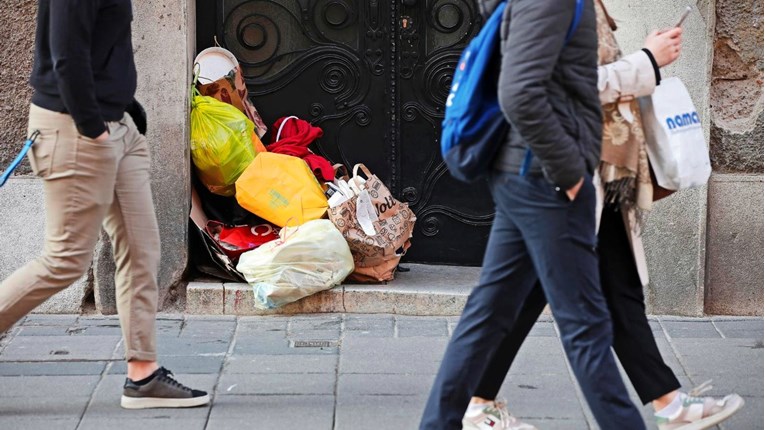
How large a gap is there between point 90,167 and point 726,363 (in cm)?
274

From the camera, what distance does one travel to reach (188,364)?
4898mm

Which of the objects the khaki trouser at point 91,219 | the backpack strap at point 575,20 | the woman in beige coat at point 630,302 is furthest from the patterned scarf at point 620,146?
the khaki trouser at point 91,219

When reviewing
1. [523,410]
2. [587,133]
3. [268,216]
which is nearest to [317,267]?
[268,216]

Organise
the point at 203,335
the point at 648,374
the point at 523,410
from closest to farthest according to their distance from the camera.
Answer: the point at 648,374 < the point at 523,410 < the point at 203,335

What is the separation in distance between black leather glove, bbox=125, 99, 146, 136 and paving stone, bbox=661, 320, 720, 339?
259cm

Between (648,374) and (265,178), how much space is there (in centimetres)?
245

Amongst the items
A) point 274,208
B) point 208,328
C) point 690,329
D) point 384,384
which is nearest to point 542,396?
point 384,384

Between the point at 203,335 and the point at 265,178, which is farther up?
the point at 265,178

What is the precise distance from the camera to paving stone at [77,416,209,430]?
4.18 meters

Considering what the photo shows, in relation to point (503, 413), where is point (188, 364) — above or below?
below

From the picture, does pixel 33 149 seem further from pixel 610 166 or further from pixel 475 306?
pixel 610 166

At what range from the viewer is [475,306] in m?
3.65

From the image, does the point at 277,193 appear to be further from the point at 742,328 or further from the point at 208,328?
the point at 742,328

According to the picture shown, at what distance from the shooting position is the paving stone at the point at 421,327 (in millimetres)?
5398
